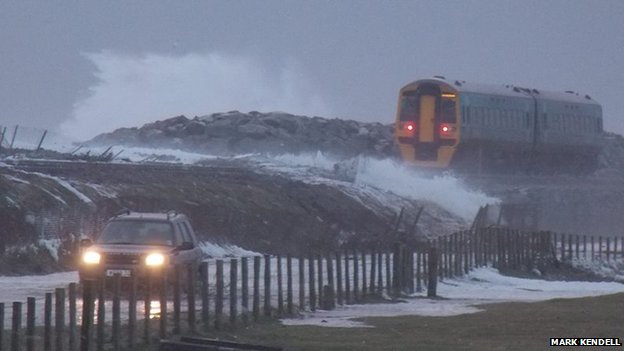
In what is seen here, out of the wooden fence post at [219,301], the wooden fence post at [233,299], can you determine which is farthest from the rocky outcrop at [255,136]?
the wooden fence post at [219,301]

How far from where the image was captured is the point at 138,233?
2395cm

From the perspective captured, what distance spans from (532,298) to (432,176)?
30.5m

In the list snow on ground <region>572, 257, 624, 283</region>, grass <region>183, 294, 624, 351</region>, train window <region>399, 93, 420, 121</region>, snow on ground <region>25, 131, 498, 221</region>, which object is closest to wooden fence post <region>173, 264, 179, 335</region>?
grass <region>183, 294, 624, 351</region>

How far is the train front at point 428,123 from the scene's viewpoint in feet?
179

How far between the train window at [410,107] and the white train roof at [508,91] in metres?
0.65

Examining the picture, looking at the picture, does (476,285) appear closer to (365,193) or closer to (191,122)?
(365,193)

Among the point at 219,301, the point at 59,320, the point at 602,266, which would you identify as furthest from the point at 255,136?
the point at 59,320

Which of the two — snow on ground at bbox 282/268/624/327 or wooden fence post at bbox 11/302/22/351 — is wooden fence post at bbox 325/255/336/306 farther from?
wooden fence post at bbox 11/302/22/351

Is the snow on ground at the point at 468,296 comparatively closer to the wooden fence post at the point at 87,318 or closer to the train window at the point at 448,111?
the wooden fence post at the point at 87,318

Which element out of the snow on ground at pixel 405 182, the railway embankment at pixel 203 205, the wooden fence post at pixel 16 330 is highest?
the snow on ground at pixel 405 182

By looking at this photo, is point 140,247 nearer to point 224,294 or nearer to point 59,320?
point 224,294

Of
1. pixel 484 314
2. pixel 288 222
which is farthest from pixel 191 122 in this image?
pixel 484 314

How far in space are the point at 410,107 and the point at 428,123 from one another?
35.1 inches

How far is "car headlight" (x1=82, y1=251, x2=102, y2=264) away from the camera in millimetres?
22720
